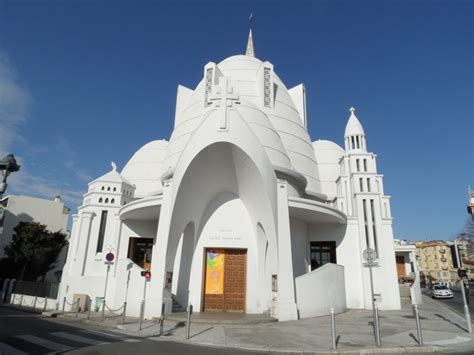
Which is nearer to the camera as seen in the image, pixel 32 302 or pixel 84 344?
pixel 84 344

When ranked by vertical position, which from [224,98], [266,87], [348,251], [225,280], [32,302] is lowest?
[32,302]

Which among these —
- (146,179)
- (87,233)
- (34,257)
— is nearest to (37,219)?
(34,257)

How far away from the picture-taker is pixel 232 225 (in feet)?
53.5

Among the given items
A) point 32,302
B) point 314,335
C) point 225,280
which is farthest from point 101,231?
point 314,335

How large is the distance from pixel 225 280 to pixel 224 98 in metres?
9.36

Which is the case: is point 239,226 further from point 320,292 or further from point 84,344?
point 84,344

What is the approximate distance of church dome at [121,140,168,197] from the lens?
28.5 metres

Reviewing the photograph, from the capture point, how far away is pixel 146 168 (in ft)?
98.1

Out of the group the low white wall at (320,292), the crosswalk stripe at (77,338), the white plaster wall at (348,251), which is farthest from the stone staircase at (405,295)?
the crosswalk stripe at (77,338)

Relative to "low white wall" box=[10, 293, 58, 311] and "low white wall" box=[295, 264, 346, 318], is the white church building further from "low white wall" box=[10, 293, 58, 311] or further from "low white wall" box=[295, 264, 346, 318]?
"low white wall" box=[10, 293, 58, 311]

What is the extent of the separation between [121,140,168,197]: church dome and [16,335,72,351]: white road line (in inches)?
753

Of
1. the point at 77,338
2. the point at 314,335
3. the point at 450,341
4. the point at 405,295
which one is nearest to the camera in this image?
the point at 77,338

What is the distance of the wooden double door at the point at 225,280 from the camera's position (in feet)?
50.7

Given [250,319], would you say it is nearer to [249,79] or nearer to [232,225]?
[232,225]
